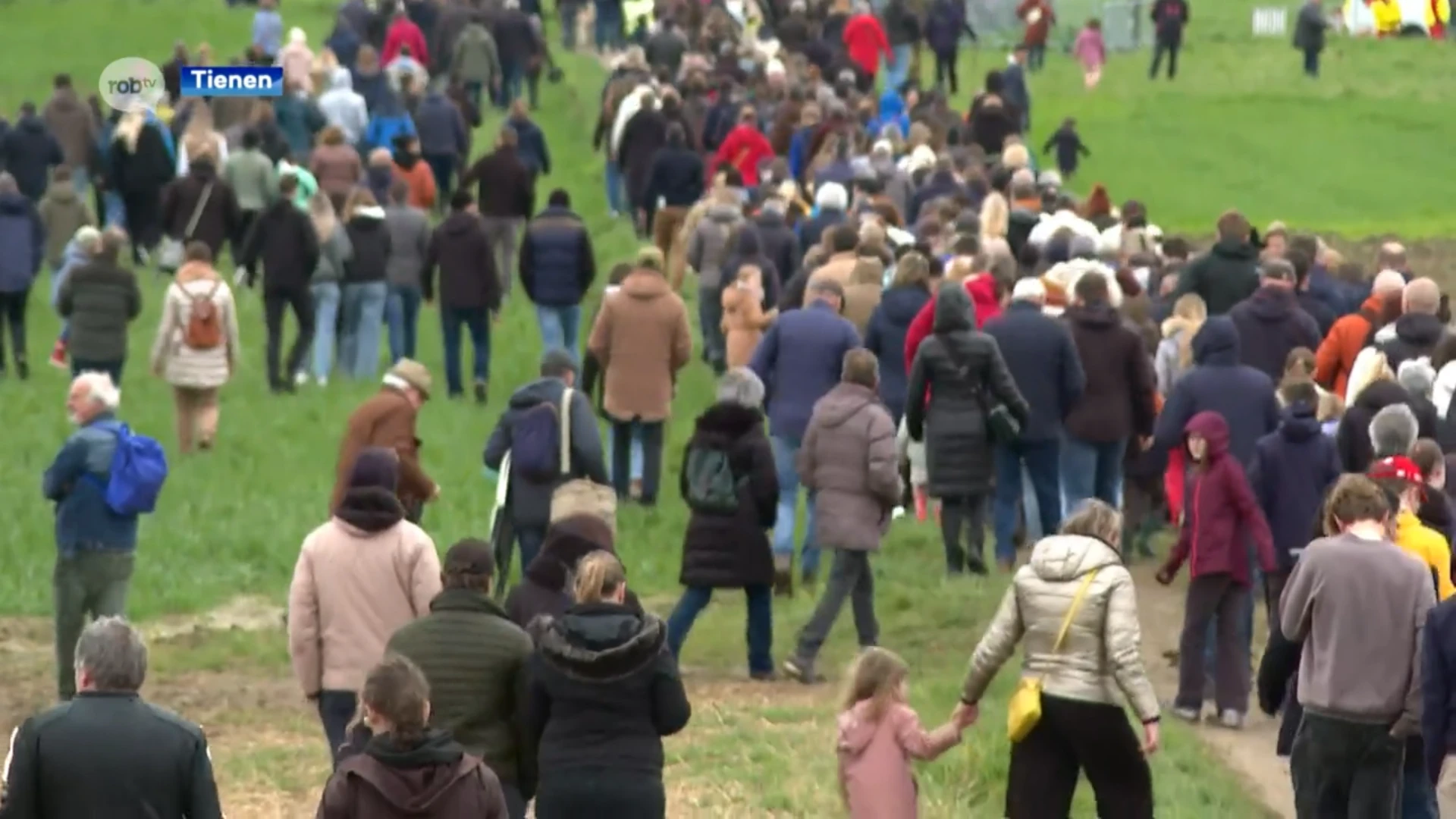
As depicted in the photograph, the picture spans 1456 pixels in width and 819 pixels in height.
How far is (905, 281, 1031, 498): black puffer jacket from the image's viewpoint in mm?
17406

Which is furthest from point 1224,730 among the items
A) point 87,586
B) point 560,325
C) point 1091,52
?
point 1091,52

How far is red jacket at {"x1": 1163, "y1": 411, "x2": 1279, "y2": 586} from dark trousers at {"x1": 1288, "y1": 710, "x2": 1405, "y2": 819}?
363 centimetres

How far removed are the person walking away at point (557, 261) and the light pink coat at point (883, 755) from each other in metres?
12.3

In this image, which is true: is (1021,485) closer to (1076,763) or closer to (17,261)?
(1076,763)

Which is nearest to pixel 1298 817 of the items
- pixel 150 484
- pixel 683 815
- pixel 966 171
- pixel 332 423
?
pixel 683 815

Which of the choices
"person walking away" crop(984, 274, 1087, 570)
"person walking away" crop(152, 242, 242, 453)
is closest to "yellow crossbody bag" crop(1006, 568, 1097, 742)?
"person walking away" crop(984, 274, 1087, 570)

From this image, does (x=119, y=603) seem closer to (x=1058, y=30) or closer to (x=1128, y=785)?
(x=1128, y=785)

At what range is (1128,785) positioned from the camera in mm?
10984

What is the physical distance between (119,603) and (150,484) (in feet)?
2.68

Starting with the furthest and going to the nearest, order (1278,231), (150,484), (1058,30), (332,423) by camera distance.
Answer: (1058,30) < (332,423) < (1278,231) < (150,484)

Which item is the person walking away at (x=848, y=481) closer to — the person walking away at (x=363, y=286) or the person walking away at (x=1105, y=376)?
the person walking away at (x=1105, y=376)

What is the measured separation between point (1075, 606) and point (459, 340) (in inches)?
544

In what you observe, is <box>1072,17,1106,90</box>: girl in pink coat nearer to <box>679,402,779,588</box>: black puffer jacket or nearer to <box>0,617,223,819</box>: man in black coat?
<box>679,402,779,588</box>: black puffer jacket

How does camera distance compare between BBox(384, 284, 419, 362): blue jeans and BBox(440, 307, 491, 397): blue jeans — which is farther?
BBox(384, 284, 419, 362): blue jeans
